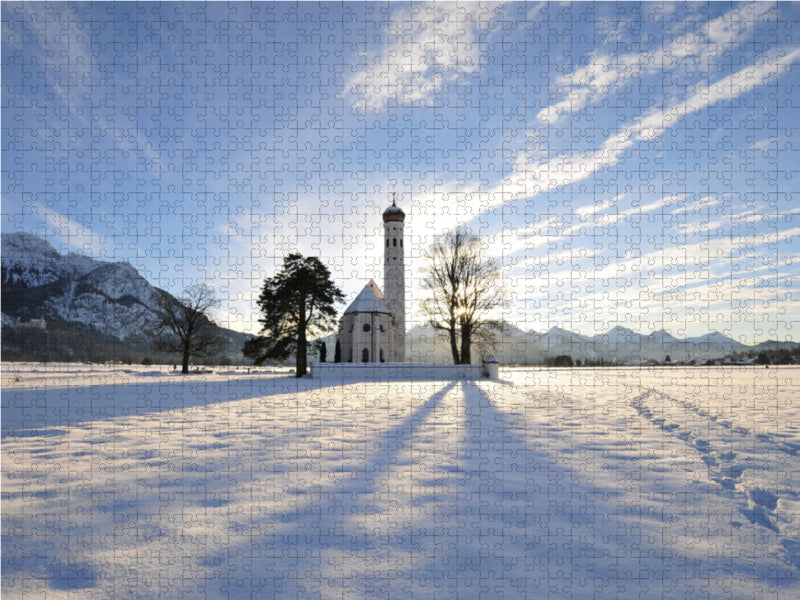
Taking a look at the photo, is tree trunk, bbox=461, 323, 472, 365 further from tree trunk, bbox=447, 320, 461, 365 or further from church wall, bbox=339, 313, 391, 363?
church wall, bbox=339, 313, 391, 363

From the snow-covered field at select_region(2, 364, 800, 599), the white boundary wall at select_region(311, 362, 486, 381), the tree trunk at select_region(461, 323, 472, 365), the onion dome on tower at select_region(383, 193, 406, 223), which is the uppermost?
the onion dome on tower at select_region(383, 193, 406, 223)

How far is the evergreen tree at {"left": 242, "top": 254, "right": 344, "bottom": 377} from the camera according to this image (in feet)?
Answer: 112

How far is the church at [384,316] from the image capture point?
155 ft

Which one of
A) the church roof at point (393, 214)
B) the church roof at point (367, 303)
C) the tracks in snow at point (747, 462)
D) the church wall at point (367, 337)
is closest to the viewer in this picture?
the tracks in snow at point (747, 462)

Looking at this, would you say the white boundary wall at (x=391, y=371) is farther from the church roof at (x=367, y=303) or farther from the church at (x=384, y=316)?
the church roof at (x=367, y=303)

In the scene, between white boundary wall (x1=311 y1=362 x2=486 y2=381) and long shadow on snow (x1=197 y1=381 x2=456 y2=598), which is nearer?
long shadow on snow (x1=197 y1=381 x2=456 y2=598)

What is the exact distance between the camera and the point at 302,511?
4.83 metres

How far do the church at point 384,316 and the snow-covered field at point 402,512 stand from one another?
37457mm

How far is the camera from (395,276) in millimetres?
50188

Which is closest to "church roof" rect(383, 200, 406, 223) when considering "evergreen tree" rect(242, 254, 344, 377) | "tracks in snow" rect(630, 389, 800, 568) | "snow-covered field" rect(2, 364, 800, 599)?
"evergreen tree" rect(242, 254, 344, 377)

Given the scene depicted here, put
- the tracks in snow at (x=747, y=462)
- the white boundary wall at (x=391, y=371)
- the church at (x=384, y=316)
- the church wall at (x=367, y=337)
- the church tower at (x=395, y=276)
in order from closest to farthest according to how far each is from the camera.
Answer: the tracks in snow at (x=747, y=462) < the white boundary wall at (x=391, y=371) < the church wall at (x=367, y=337) < the church at (x=384, y=316) < the church tower at (x=395, y=276)

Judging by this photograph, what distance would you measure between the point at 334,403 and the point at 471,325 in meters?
20.9

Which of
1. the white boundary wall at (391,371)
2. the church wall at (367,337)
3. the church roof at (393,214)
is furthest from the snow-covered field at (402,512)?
the church roof at (393,214)

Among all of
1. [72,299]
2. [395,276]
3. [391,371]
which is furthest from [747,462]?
[72,299]
